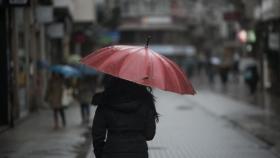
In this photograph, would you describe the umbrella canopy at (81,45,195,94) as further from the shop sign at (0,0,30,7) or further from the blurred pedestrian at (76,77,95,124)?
the blurred pedestrian at (76,77,95,124)

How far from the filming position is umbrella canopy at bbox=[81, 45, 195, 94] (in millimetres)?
6836

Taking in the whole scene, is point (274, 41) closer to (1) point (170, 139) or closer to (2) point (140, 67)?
(1) point (170, 139)

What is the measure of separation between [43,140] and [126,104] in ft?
34.9

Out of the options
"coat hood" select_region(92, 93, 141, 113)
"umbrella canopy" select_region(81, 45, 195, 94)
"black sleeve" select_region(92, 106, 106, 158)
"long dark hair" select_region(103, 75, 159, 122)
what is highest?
"umbrella canopy" select_region(81, 45, 195, 94)

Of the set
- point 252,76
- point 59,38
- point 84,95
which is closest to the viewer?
point 84,95

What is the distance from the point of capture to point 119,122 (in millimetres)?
6840

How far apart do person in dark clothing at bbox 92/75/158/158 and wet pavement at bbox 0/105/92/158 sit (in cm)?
756

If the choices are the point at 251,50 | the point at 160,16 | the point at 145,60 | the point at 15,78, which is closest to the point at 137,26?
the point at 160,16

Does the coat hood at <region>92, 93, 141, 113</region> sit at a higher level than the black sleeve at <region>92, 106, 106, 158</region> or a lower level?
higher

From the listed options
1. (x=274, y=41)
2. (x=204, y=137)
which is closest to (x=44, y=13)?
(x=204, y=137)

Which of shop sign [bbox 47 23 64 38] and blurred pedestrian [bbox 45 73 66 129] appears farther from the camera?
shop sign [bbox 47 23 64 38]

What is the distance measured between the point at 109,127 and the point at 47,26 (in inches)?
1013

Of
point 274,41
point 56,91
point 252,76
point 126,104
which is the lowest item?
point 252,76

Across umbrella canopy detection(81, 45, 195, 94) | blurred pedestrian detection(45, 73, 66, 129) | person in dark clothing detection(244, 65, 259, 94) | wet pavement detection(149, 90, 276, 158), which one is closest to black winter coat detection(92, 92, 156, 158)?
umbrella canopy detection(81, 45, 195, 94)
